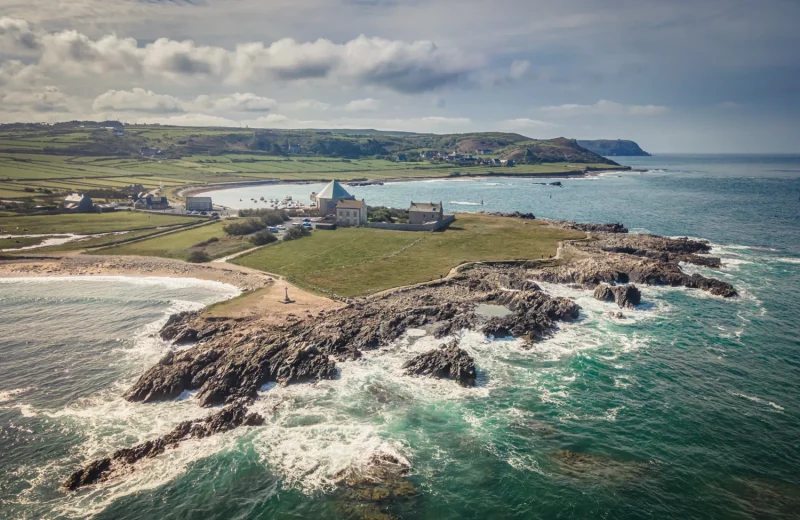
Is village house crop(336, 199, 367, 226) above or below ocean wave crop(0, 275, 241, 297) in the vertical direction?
above

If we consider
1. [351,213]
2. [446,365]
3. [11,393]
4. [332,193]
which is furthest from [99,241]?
[446,365]

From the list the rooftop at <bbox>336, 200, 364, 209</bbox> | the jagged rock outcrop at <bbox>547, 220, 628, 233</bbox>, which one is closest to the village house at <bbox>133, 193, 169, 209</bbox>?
the rooftop at <bbox>336, 200, 364, 209</bbox>

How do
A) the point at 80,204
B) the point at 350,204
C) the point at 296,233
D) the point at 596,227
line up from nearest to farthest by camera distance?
the point at 296,233, the point at 350,204, the point at 596,227, the point at 80,204

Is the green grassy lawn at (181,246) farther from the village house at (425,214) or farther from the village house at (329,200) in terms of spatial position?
the village house at (425,214)

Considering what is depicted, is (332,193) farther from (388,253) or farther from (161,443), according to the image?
(161,443)

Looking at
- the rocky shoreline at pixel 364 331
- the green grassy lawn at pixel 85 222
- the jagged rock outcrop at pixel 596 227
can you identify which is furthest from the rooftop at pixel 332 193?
the rocky shoreline at pixel 364 331

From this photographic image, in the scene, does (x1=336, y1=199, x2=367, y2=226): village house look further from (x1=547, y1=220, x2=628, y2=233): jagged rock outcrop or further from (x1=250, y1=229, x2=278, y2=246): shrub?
(x1=547, y1=220, x2=628, y2=233): jagged rock outcrop

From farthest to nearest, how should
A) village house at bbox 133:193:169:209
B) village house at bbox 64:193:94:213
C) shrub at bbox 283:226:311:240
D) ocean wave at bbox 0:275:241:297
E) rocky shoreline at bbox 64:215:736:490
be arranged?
village house at bbox 133:193:169:209, village house at bbox 64:193:94:213, shrub at bbox 283:226:311:240, ocean wave at bbox 0:275:241:297, rocky shoreline at bbox 64:215:736:490
